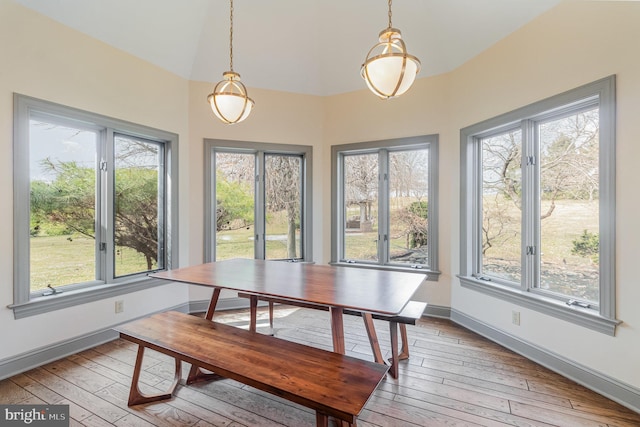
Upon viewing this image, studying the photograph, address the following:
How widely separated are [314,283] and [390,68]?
153 cm

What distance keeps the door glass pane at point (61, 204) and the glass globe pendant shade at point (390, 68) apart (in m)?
2.88

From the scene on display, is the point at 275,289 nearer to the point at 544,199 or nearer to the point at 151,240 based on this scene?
the point at 151,240

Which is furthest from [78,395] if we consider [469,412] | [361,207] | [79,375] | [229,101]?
[361,207]

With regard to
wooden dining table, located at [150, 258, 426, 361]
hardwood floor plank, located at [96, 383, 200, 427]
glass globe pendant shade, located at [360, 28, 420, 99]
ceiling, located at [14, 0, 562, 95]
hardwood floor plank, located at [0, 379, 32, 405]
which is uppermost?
ceiling, located at [14, 0, 562, 95]

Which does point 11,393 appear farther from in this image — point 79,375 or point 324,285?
point 324,285

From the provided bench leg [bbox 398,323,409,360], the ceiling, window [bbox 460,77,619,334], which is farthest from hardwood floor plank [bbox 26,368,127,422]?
window [bbox 460,77,619,334]

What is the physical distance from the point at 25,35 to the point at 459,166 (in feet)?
14.2

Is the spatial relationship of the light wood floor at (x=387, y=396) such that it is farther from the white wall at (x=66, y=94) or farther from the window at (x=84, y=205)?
the window at (x=84, y=205)

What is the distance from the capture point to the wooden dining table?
1764 mm

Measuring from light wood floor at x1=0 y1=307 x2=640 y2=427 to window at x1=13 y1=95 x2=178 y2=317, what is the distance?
0.69m

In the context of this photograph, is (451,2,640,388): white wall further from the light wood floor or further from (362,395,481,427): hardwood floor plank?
(362,395,481,427): hardwood floor plank

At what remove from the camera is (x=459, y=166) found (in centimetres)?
353

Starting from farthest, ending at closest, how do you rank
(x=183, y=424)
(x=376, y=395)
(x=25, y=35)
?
(x=25, y=35)
(x=376, y=395)
(x=183, y=424)

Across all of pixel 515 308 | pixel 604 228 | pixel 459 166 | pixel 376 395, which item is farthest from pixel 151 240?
pixel 604 228
